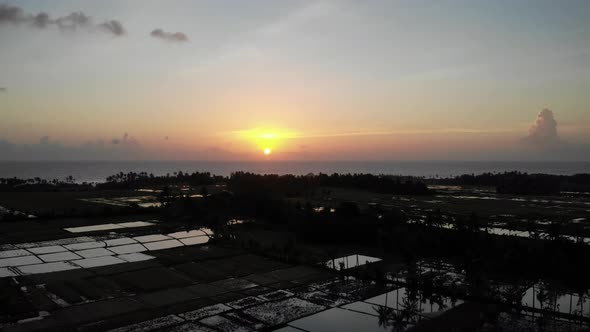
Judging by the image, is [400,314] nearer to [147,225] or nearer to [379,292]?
[379,292]

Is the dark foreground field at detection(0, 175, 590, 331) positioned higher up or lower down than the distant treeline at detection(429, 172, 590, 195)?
lower down

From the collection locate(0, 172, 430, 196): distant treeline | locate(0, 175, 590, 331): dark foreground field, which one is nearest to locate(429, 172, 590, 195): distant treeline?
locate(0, 172, 430, 196): distant treeline

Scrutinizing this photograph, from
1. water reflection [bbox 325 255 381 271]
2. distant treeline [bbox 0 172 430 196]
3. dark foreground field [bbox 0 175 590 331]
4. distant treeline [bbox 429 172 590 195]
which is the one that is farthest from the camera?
distant treeline [bbox 429 172 590 195]

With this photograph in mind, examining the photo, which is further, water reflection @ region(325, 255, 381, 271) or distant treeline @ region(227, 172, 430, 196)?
distant treeline @ region(227, 172, 430, 196)

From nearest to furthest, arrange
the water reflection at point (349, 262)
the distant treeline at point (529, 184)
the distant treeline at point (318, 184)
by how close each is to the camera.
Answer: the water reflection at point (349, 262) < the distant treeline at point (318, 184) < the distant treeline at point (529, 184)

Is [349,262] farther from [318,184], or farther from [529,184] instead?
[318,184]

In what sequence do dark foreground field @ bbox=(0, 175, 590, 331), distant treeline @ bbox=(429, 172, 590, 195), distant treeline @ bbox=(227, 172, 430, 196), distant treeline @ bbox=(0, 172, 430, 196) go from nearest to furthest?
dark foreground field @ bbox=(0, 175, 590, 331) → distant treeline @ bbox=(227, 172, 430, 196) → distant treeline @ bbox=(0, 172, 430, 196) → distant treeline @ bbox=(429, 172, 590, 195)

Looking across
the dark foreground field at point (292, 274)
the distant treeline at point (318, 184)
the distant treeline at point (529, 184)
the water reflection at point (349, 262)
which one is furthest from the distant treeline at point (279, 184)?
the water reflection at point (349, 262)

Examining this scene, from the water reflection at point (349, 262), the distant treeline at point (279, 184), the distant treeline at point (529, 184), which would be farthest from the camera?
the distant treeline at point (529, 184)

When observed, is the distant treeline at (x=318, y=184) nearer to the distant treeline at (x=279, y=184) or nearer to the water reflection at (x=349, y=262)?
the distant treeline at (x=279, y=184)

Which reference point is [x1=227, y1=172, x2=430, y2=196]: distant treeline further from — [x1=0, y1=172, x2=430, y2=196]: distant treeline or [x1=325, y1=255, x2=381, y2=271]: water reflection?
[x1=325, y1=255, x2=381, y2=271]: water reflection

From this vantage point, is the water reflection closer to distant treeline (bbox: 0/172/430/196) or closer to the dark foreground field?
the dark foreground field
